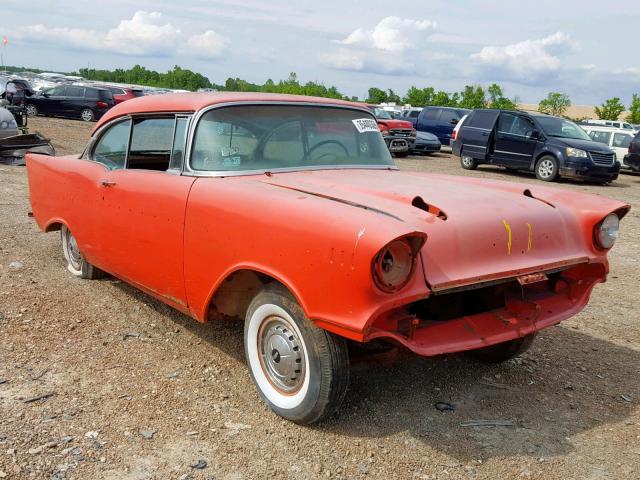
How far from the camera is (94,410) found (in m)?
3.22

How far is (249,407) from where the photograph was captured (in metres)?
3.33

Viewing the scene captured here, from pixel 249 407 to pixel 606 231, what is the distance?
2212 mm

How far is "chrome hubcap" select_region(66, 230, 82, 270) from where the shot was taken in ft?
17.4

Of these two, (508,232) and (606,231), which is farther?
(606,231)

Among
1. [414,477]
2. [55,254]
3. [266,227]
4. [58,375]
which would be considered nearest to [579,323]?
[414,477]

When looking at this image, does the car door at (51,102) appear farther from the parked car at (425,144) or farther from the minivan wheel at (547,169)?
the minivan wheel at (547,169)

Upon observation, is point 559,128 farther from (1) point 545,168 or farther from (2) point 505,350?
(2) point 505,350

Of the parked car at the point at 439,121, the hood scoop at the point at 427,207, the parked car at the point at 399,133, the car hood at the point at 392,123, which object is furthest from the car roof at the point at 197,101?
the parked car at the point at 439,121

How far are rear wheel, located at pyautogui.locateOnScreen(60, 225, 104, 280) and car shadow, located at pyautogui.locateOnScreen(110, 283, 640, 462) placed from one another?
3.81ft

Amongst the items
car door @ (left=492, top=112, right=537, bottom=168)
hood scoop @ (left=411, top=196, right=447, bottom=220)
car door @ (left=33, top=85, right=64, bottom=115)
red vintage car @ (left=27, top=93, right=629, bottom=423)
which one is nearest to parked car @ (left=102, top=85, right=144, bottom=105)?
car door @ (left=33, top=85, right=64, bottom=115)

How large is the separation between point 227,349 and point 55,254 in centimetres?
→ 283

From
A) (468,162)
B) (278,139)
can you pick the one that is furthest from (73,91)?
(278,139)

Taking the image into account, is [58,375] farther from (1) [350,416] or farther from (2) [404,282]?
(2) [404,282]

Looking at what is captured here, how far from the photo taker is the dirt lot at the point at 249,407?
9.32 feet
